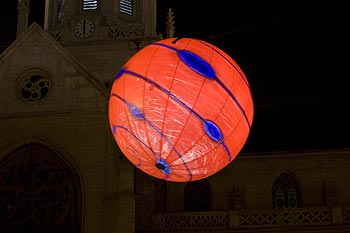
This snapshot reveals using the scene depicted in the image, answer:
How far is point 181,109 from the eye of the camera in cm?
936

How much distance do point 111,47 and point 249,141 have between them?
6.06 meters

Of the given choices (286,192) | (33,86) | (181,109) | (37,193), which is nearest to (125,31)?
(33,86)

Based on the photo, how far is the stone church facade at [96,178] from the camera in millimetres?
19250

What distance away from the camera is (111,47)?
24.7 m

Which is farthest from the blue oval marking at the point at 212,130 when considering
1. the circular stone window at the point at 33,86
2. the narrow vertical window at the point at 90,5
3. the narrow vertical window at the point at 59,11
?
the narrow vertical window at the point at 59,11

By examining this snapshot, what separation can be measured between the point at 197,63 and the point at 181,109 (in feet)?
2.30

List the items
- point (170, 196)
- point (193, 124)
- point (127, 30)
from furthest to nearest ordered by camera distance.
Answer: point (127, 30) < point (170, 196) < point (193, 124)

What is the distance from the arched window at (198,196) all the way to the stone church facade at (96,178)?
0.03m

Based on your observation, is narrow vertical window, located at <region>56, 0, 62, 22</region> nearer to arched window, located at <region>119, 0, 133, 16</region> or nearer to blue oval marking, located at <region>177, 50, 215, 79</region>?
arched window, located at <region>119, 0, 133, 16</region>

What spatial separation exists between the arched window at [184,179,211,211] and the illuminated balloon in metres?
13.1

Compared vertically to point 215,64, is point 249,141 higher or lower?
higher

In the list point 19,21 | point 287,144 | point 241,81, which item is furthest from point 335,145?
point 241,81

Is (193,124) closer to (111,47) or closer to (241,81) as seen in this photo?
(241,81)

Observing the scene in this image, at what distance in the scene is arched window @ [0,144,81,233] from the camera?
19406mm
